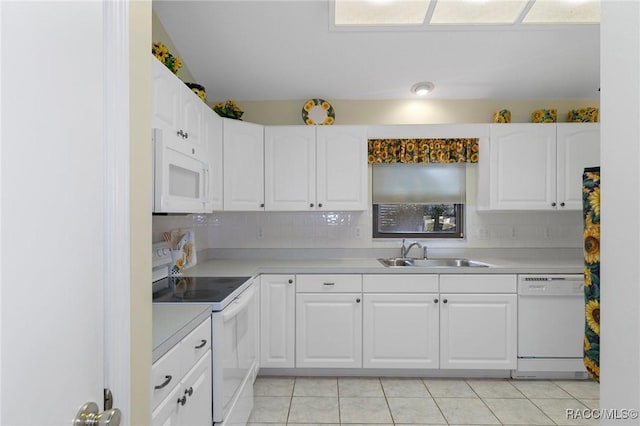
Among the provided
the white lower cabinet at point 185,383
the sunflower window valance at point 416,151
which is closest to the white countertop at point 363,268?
the sunflower window valance at point 416,151

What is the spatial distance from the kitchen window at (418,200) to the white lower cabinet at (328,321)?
0.85m

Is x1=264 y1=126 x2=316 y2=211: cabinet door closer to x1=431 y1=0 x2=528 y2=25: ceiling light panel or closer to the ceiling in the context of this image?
the ceiling

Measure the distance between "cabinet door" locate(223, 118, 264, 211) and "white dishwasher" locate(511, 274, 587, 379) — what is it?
2.22 m

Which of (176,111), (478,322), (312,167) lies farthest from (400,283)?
(176,111)

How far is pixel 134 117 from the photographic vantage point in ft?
2.64

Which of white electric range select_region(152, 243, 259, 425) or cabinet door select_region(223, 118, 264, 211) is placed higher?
cabinet door select_region(223, 118, 264, 211)

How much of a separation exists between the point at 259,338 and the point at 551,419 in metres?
2.03

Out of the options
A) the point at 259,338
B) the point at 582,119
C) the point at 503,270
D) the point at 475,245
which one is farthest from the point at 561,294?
the point at 259,338

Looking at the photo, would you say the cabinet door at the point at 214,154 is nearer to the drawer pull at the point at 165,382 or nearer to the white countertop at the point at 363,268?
the white countertop at the point at 363,268

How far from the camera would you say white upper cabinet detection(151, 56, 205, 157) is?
1832 millimetres

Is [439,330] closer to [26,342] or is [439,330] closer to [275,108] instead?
[275,108]

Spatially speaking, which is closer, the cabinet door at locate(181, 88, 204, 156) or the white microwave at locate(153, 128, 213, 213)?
the white microwave at locate(153, 128, 213, 213)

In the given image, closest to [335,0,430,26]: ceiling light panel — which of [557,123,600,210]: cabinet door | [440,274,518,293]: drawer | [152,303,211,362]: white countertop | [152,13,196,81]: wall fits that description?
[152,13,196,81]: wall

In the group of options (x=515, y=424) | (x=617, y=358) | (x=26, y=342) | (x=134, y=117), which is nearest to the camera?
(x=26, y=342)
